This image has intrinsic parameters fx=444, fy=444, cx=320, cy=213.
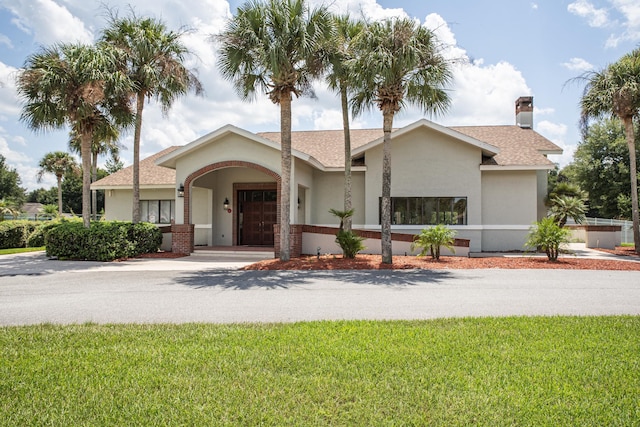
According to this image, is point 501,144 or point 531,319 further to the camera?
point 501,144

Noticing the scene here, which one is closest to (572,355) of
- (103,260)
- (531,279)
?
(531,279)

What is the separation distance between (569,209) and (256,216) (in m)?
14.6

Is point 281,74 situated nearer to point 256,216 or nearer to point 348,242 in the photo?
point 348,242

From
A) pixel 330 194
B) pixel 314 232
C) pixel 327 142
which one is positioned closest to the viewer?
pixel 314 232

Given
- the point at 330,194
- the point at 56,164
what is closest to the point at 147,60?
the point at 330,194

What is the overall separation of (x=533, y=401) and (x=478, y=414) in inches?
23.0

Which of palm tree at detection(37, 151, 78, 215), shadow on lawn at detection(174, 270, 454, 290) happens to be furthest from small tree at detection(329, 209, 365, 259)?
palm tree at detection(37, 151, 78, 215)

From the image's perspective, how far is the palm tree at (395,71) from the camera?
44.0 feet

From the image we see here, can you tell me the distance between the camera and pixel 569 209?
20.3 m

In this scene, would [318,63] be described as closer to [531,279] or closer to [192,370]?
[531,279]

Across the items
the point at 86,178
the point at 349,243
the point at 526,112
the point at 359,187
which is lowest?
the point at 349,243

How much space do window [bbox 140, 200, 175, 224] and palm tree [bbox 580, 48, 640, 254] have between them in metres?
20.3

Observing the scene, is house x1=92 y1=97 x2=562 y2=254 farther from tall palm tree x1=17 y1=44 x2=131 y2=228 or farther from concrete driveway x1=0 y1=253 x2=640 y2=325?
concrete driveway x1=0 y1=253 x2=640 y2=325

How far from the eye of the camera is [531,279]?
1116cm
